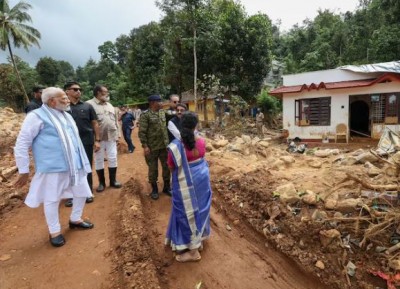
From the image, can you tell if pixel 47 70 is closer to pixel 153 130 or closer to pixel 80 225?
pixel 153 130

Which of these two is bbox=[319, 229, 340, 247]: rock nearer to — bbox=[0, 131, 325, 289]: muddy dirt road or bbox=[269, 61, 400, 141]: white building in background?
bbox=[0, 131, 325, 289]: muddy dirt road

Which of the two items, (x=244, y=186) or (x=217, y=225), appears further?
(x=244, y=186)

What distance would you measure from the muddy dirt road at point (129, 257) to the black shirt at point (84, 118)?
3.55 feet

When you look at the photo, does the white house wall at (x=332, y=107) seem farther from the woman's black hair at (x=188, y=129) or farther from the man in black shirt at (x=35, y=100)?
the woman's black hair at (x=188, y=129)

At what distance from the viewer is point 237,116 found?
70.4 ft

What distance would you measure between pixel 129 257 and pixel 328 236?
249cm

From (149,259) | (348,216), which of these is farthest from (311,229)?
(149,259)

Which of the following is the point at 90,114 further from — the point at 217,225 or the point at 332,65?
the point at 332,65

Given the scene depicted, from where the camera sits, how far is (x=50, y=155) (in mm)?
3254

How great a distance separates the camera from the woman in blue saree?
121 inches

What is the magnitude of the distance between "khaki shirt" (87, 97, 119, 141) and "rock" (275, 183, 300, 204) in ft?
9.54

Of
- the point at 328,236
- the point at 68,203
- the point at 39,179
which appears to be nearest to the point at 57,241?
the point at 39,179

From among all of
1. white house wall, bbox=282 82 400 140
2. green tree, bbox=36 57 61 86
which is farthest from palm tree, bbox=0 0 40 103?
white house wall, bbox=282 82 400 140

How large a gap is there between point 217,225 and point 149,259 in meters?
1.37
